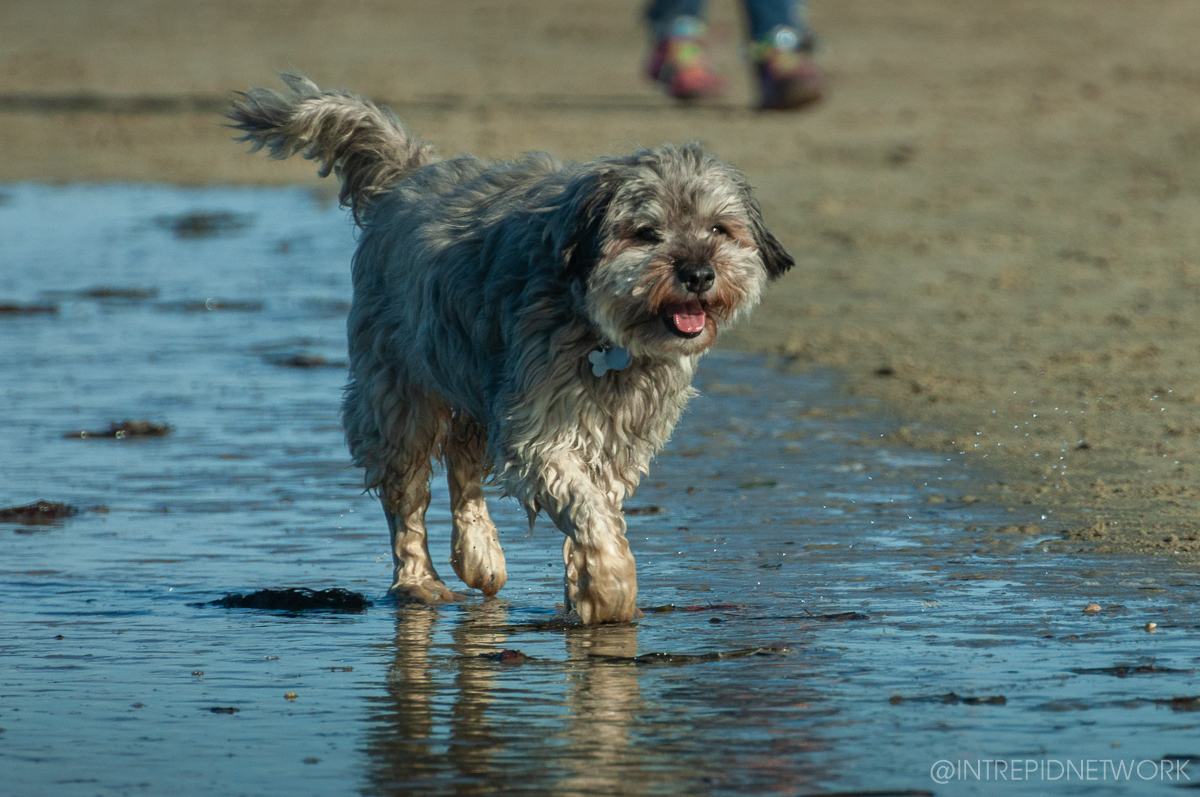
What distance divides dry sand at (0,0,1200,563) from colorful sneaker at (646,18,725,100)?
303 mm

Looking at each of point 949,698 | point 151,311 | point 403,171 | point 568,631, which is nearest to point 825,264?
point 151,311

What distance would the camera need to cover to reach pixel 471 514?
6.67 metres

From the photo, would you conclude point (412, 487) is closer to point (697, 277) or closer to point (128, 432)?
point (697, 277)

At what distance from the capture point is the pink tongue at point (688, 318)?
5.75m

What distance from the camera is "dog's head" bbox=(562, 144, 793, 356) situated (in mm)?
5664

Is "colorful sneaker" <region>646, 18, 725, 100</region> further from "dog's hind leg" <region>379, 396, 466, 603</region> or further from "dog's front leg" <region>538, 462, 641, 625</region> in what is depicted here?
"dog's front leg" <region>538, 462, 641, 625</region>

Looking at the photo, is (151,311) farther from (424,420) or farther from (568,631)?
(568,631)

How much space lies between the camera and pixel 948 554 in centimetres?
649

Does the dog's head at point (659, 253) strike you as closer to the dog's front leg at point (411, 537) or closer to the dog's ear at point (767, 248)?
the dog's ear at point (767, 248)

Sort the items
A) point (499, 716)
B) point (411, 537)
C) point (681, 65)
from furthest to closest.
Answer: point (681, 65), point (411, 537), point (499, 716)

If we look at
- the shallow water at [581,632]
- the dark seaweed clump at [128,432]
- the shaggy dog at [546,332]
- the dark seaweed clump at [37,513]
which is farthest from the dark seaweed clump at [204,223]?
the shaggy dog at [546,332]

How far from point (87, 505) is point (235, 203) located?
372 inches

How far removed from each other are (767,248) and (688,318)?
1.54 ft

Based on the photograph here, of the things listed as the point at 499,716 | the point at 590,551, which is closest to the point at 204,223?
the point at 590,551
